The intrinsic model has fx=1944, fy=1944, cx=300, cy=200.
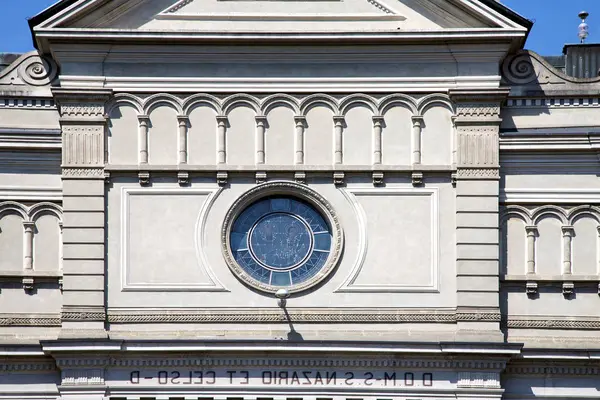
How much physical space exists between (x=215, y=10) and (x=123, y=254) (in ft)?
17.3

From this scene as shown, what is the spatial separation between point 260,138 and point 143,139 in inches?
91.7

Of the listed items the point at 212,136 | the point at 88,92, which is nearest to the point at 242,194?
the point at 212,136

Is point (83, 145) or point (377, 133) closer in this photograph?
point (83, 145)

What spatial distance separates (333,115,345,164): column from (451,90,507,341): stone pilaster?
2.29m

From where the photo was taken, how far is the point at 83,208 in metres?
38.4

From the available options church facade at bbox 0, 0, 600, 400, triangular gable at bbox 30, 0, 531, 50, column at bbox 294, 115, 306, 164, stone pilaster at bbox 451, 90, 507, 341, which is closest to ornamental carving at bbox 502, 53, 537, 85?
church facade at bbox 0, 0, 600, 400

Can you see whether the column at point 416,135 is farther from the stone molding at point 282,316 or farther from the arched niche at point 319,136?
the stone molding at point 282,316

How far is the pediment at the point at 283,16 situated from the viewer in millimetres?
38875

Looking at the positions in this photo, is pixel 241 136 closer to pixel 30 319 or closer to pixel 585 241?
pixel 30 319

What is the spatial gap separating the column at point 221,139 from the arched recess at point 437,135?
395 centimetres

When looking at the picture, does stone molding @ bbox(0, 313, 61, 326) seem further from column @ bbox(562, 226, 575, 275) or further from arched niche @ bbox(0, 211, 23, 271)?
column @ bbox(562, 226, 575, 275)

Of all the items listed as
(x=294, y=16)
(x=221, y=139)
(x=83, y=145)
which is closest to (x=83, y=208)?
(x=83, y=145)

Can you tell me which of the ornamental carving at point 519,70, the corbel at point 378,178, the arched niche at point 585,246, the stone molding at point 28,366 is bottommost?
the stone molding at point 28,366

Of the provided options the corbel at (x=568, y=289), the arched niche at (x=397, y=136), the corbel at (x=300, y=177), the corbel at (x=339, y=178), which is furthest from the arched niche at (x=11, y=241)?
the corbel at (x=568, y=289)
